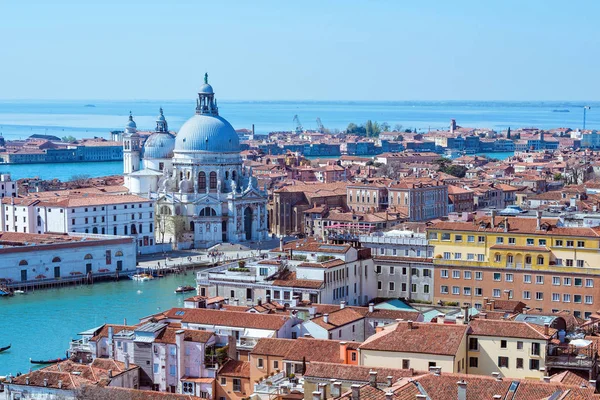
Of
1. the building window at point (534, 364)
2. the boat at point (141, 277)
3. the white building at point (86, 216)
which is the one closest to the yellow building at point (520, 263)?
the building window at point (534, 364)

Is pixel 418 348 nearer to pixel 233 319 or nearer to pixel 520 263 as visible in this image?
pixel 233 319

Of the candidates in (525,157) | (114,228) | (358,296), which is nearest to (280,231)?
(114,228)

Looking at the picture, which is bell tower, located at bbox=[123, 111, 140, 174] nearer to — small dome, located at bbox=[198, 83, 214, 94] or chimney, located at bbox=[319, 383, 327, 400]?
small dome, located at bbox=[198, 83, 214, 94]

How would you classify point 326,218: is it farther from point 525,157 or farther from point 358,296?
point 525,157

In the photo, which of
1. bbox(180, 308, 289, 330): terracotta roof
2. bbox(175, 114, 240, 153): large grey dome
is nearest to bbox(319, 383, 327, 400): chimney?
bbox(180, 308, 289, 330): terracotta roof

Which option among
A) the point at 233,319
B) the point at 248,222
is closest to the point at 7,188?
the point at 248,222

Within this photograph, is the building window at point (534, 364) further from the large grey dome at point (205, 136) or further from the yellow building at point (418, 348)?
the large grey dome at point (205, 136)

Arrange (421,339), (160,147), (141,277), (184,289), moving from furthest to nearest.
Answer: (160,147), (141,277), (184,289), (421,339)
